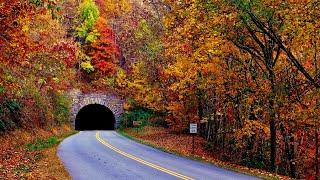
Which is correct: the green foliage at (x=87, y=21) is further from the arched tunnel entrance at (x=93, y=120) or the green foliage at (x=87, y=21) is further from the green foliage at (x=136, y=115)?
the arched tunnel entrance at (x=93, y=120)

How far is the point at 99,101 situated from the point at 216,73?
30403 mm

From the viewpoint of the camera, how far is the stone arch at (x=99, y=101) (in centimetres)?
5116

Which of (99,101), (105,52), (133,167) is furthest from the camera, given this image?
(105,52)

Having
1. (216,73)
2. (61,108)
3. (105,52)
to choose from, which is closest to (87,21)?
(105,52)

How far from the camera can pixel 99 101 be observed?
170 ft

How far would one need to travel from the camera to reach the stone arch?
51.2 metres

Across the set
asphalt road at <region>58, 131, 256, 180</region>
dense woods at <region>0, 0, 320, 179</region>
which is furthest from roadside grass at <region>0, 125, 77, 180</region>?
dense woods at <region>0, 0, 320, 179</region>

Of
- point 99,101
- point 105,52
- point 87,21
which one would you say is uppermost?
point 87,21

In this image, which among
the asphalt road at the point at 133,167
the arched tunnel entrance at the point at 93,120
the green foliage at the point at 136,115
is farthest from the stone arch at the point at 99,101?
the asphalt road at the point at 133,167

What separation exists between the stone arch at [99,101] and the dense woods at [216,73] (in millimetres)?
3293

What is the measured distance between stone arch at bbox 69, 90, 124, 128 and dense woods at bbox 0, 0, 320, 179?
3.29 m

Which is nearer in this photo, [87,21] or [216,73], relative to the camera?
[216,73]

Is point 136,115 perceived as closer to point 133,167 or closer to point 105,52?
point 105,52

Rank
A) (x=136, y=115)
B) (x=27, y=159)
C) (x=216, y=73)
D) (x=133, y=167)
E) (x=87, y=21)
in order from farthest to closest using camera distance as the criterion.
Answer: (x=87, y=21) < (x=136, y=115) < (x=216, y=73) < (x=27, y=159) < (x=133, y=167)
